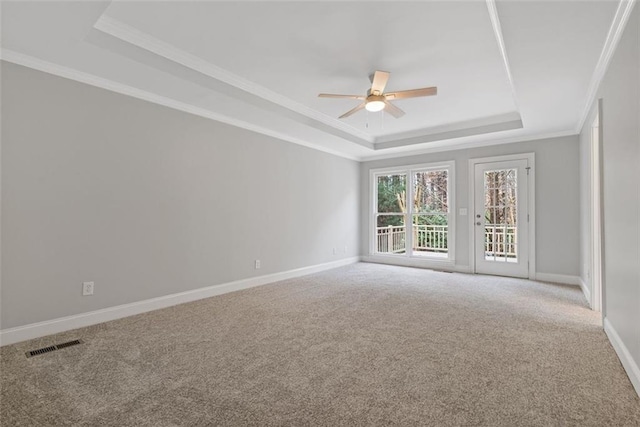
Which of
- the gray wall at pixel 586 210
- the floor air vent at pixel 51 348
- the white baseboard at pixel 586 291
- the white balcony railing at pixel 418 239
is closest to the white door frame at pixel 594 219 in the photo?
the gray wall at pixel 586 210

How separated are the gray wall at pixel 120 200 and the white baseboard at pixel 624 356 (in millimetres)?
3922

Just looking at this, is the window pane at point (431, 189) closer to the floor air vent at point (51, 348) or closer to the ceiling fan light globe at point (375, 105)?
the ceiling fan light globe at point (375, 105)

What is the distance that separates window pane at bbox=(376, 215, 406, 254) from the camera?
24.0 ft

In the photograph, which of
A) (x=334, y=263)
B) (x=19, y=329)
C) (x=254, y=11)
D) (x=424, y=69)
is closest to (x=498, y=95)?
(x=424, y=69)

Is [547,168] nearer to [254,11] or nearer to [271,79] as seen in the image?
[271,79]

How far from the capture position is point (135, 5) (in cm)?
235

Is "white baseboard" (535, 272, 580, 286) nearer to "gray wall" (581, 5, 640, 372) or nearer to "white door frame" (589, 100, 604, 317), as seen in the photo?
"white door frame" (589, 100, 604, 317)

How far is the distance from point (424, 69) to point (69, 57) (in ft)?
10.7

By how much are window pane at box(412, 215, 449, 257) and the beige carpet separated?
3577 millimetres

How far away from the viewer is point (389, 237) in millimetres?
7480

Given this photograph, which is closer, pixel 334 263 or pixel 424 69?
pixel 424 69

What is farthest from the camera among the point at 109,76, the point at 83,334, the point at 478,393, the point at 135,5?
the point at 109,76

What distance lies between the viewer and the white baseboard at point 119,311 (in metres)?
2.65

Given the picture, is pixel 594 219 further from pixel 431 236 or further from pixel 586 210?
pixel 431 236
